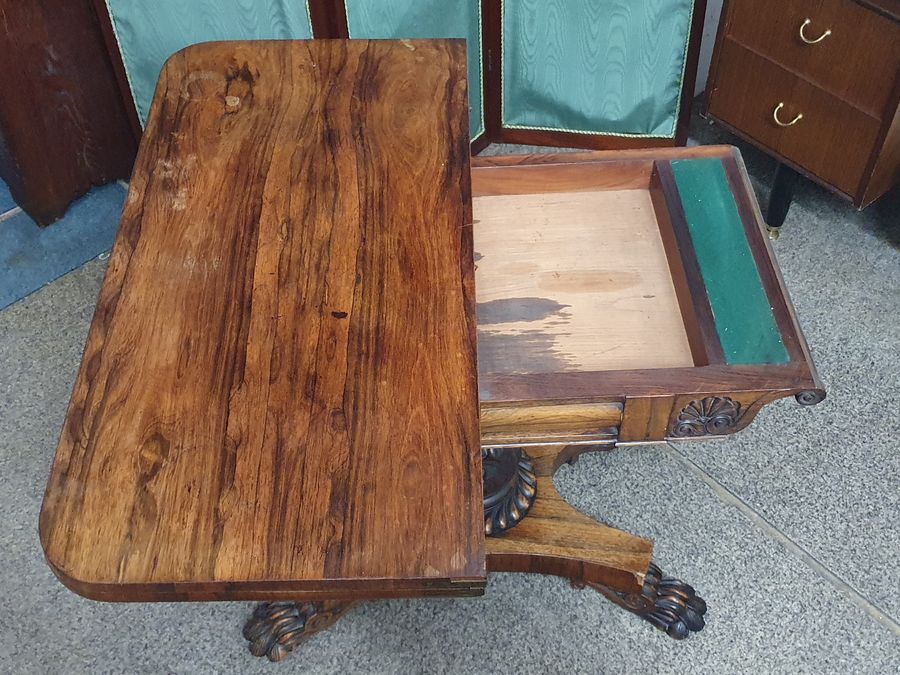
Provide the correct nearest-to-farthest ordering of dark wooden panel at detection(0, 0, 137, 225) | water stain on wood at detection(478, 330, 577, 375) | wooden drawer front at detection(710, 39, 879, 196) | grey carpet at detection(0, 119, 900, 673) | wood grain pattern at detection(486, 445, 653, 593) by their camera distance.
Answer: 1. water stain on wood at detection(478, 330, 577, 375)
2. wood grain pattern at detection(486, 445, 653, 593)
3. grey carpet at detection(0, 119, 900, 673)
4. wooden drawer front at detection(710, 39, 879, 196)
5. dark wooden panel at detection(0, 0, 137, 225)

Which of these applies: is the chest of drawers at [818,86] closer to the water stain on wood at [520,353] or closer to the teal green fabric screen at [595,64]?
the teal green fabric screen at [595,64]

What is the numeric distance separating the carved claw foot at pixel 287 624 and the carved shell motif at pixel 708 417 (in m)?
0.63

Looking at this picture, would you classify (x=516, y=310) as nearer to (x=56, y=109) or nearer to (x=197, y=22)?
(x=197, y=22)

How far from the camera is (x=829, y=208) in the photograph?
212 cm

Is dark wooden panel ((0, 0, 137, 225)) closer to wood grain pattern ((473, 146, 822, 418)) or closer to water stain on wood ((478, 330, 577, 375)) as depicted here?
wood grain pattern ((473, 146, 822, 418))

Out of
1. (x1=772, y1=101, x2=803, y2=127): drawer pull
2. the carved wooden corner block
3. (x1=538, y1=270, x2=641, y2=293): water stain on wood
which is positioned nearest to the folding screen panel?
(x1=772, y1=101, x2=803, y2=127): drawer pull

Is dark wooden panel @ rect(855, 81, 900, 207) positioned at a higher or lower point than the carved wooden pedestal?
Answer: higher

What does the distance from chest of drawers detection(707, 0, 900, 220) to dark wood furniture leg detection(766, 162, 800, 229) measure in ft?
0.13

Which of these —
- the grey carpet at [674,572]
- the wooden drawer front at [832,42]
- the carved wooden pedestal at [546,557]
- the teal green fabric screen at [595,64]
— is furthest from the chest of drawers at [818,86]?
the carved wooden pedestal at [546,557]

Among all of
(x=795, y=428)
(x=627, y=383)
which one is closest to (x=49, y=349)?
(x=627, y=383)

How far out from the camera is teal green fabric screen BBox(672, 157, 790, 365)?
3.73 feet

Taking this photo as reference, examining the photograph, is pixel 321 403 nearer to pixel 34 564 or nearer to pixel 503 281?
pixel 503 281

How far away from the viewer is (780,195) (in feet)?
6.54

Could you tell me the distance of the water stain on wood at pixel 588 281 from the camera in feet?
4.20
